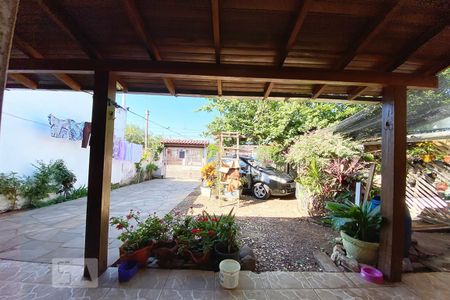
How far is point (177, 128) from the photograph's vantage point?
→ 88.5 ft

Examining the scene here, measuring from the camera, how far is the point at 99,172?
7.81 feet

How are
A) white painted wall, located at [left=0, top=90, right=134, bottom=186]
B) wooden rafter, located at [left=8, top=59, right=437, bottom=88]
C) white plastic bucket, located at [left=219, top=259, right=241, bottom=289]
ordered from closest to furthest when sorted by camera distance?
white plastic bucket, located at [left=219, top=259, right=241, bottom=289]
wooden rafter, located at [left=8, top=59, right=437, bottom=88]
white painted wall, located at [left=0, top=90, right=134, bottom=186]

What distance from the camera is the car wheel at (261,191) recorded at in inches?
295

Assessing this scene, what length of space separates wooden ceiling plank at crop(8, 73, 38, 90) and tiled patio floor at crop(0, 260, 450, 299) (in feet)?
7.33

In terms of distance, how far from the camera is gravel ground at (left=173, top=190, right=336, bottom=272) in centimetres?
295

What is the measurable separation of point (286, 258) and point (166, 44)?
310cm

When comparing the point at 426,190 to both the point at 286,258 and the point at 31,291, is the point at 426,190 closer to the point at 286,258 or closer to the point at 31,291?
the point at 286,258

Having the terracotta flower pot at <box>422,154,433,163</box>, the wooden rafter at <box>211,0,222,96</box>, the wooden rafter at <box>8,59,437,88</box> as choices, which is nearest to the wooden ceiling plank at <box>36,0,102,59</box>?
the wooden rafter at <box>8,59,437,88</box>

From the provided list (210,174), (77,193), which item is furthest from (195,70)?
(77,193)

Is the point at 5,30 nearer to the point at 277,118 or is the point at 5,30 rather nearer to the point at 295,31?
the point at 295,31

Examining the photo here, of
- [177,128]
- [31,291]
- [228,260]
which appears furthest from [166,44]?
[177,128]

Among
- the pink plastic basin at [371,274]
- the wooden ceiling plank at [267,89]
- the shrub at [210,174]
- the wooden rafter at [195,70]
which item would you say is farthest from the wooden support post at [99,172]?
the shrub at [210,174]

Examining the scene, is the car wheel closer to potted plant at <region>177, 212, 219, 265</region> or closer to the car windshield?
the car windshield

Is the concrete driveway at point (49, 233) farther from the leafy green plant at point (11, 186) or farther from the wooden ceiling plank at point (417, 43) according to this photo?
the wooden ceiling plank at point (417, 43)
